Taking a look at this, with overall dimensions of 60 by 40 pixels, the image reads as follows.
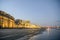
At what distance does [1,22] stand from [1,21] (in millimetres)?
457

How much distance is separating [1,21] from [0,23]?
1.68 m

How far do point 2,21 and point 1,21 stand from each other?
417mm

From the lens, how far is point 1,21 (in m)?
44.0

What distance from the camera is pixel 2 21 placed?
43719 millimetres

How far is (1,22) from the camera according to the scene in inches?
1745

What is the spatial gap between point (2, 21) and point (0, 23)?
148cm

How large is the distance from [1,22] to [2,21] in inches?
30.5

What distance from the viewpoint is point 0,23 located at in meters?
42.4
